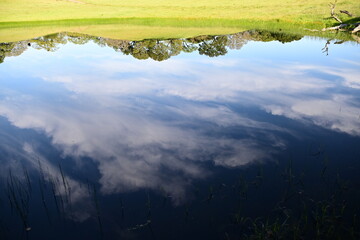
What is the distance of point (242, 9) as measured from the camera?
56.4m

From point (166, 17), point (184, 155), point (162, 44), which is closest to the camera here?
point (184, 155)

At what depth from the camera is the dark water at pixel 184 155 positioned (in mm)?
8070

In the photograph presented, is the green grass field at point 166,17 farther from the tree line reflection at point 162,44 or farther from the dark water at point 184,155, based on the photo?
the dark water at point 184,155

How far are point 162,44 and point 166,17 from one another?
18.3 m

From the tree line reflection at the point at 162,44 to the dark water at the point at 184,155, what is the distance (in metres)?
9.96

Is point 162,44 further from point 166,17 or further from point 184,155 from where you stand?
point 184,155

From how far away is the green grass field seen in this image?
1789 inches

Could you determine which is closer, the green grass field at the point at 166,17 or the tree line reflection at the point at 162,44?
the tree line reflection at the point at 162,44

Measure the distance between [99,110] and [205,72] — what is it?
10.4 metres

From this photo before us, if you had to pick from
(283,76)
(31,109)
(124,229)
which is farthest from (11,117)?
(283,76)

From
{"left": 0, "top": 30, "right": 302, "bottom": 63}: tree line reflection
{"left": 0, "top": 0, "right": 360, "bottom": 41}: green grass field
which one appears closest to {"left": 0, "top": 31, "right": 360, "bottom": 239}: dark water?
{"left": 0, "top": 30, "right": 302, "bottom": 63}: tree line reflection

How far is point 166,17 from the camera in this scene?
53.5 m

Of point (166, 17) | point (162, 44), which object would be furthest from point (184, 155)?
point (166, 17)

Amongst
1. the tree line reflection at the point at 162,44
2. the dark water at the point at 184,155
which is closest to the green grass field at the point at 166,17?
the tree line reflection at the point at 162,44
